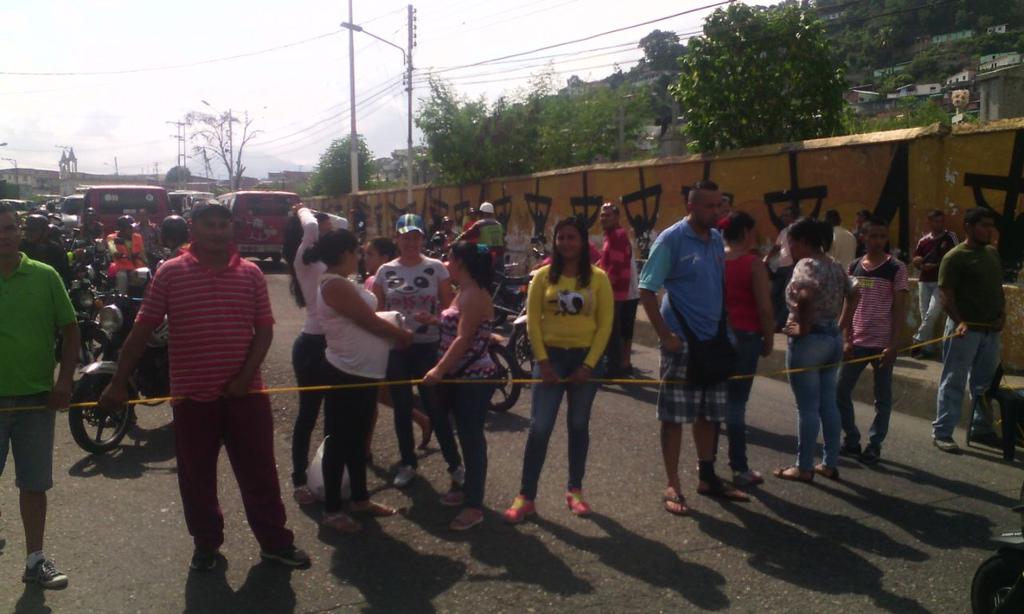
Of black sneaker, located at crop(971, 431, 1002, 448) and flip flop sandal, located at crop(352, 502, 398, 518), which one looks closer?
flip flop sandal, located at crop(352, 502, 398, 518)

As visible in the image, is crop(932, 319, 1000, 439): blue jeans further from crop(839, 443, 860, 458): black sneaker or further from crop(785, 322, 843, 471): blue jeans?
crop(785, 322, 843, 471): blue jeans

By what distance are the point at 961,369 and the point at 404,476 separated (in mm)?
4537

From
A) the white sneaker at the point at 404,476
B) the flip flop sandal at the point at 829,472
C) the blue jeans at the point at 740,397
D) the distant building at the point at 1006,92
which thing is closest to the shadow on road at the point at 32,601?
the white sneaker at the point at 404,476

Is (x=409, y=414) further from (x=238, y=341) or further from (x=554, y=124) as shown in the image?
(x=554, y=124)

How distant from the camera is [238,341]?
4305 mm

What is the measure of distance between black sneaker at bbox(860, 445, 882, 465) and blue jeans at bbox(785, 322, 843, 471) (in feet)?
2.06

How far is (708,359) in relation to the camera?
210 inches

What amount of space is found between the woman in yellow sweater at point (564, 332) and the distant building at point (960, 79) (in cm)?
5198

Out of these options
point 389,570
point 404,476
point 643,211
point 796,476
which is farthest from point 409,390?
point 643,211

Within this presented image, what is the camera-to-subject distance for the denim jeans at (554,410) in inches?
202

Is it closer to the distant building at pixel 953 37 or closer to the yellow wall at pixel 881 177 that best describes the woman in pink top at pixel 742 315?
the yellow wall at pixel 881 177

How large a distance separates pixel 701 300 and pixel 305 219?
2.71 meters

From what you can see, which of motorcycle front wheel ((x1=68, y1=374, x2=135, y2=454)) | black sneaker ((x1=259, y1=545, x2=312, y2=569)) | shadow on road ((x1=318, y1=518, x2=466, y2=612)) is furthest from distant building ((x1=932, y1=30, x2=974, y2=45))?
black sneaker ((x1=259, y1=545, x2=312, y2=569))

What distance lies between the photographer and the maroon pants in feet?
14.3
